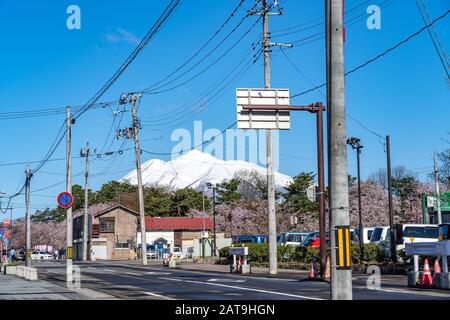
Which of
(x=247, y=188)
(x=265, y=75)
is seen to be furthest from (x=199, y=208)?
(x=265, y=75)

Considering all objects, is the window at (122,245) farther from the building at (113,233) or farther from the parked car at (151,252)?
the parked car at (151,252)

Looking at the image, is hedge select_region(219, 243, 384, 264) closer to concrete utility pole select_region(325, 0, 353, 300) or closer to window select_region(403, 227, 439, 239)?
window select_region(403, 227, 439, 239)

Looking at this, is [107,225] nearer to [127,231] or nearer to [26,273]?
[127,231]

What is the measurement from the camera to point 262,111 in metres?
21.7

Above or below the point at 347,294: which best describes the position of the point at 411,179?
above

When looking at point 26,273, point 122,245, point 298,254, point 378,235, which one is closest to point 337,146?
point 26,273

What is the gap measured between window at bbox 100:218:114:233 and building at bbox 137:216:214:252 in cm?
561

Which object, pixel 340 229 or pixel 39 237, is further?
pixel 39 237

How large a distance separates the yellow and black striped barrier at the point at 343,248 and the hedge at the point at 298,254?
28.0 m

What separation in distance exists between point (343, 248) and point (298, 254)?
107ft

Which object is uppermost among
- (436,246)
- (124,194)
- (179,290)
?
(124,194)
